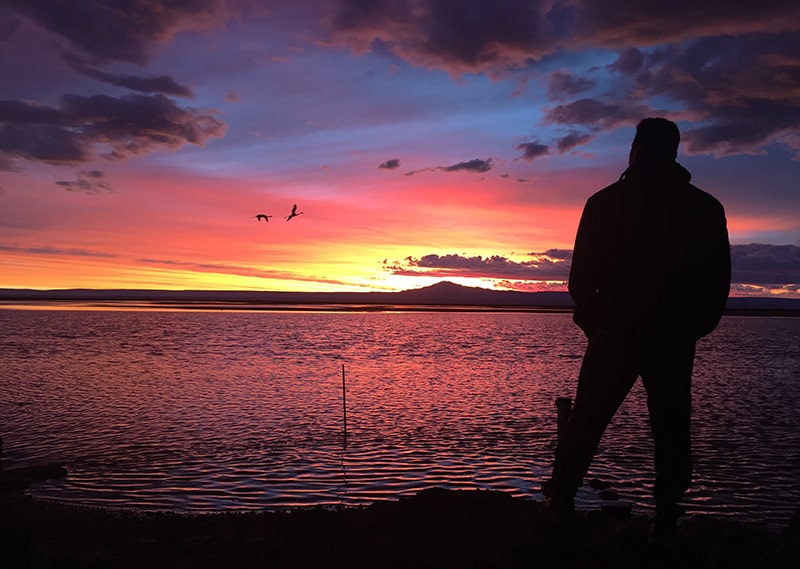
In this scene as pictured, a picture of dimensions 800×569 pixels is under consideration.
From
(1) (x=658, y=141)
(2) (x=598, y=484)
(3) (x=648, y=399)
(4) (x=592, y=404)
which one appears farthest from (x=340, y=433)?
(1) (x=658, y=141)

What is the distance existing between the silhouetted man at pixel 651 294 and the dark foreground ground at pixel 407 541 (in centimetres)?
52

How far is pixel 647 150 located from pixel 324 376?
26160 mm

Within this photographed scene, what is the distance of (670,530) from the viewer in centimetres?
574

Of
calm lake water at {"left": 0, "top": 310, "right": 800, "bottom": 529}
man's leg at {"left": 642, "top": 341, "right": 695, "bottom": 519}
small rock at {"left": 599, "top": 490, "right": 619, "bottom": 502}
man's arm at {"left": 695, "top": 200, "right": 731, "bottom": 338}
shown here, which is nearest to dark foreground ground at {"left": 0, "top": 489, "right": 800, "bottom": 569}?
man's leg at {"left": 642, "top": 341, "right": 695, "bottom": 519}

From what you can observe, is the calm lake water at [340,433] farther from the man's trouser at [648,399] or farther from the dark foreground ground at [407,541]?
the man's trouser at [648,399]

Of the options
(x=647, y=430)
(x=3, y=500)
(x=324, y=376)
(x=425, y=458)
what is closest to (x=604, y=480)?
(x=425, y=458)

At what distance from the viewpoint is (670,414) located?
562cm

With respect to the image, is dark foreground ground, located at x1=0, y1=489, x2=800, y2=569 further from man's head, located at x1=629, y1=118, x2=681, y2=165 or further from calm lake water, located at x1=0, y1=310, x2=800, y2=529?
man's head, located at x1=629, y1=118, x2=681, y2=165

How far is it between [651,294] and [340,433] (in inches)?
530

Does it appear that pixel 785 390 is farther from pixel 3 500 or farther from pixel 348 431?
pixel 3 500

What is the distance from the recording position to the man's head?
225 inches

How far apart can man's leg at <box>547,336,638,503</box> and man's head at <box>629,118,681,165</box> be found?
5.59 feet

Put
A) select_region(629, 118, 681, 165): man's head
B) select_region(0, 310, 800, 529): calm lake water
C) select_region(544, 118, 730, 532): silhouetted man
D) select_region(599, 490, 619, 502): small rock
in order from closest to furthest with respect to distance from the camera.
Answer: select_region(544, 118, 730, 532): silhouetted man
select_region(629, 118, 681, 165): man's head
select_region(599, 490, 619, 502): small rock
select_region(0, 310, 800, 529): calm lake water

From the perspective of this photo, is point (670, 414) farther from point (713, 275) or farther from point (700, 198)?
point (700, 198)
